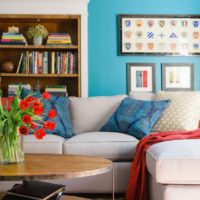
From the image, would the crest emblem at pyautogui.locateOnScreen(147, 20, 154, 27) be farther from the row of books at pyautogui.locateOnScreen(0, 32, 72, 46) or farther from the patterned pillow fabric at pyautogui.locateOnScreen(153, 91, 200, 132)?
the patterned pillow fabric at pyautogui.locateOnScreen(153, 91, 200, 132)

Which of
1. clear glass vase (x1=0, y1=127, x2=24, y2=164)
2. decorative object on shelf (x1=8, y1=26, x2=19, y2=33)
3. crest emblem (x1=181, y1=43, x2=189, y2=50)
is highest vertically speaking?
decorative object on shelf (x1=8, y1=26, x2=19, y2=33)

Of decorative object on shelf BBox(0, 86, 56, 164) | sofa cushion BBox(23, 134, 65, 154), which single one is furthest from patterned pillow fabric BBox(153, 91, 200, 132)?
decorative object on shelf BBox(0, 86, 56, 164)

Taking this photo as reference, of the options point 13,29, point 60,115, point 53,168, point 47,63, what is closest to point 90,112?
point 60,115

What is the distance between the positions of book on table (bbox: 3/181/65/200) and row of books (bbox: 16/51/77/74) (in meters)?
2.58

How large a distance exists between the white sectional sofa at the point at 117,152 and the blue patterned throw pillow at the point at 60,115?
12 centimetres

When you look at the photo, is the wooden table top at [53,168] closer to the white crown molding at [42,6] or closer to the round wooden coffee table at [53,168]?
the round wooden coffee table at [53,168]

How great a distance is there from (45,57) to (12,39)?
0.41 m

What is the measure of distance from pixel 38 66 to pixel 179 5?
1.79 meters

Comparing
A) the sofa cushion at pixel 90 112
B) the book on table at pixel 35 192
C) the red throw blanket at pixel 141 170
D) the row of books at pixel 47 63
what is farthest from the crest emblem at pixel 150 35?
the book on table at pixel 35 192

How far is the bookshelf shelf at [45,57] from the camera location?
14.8ft

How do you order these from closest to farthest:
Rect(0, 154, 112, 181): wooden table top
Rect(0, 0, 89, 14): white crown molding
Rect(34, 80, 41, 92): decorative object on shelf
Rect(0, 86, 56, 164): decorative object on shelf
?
Rect(0, 154, 112, 181): wooden table top < Rect(0, 86, 56, 164): decorative object on shelf < Rect(0, 0, 89, 14): white crown molding < Rect(34, 80, 41, 92): decorative object on shelf

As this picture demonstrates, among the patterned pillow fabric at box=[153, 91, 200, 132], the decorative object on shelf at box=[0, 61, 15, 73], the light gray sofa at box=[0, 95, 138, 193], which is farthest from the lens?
the decorative object on shelf at box=[0, 61, 15, 73]

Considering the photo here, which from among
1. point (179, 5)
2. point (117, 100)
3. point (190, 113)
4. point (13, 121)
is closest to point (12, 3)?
point (117, 100)

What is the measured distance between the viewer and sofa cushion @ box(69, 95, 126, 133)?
389 cm
